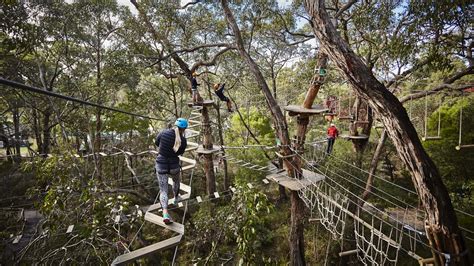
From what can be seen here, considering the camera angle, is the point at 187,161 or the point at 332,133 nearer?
the point at 187,161

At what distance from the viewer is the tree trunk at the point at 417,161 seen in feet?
5.57

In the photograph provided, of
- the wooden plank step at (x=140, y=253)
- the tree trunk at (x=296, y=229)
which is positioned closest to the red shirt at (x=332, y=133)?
the tree trunk at (x=296, y=229)

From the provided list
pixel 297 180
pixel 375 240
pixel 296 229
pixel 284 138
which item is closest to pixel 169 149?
pixel 297 180

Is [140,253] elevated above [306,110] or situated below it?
below

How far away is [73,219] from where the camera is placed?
3.43 m

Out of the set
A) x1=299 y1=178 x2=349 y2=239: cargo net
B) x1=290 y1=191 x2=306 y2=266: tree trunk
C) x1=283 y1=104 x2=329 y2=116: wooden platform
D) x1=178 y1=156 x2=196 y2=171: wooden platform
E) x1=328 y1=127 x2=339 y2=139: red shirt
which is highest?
x1=283 y1=104 x2=329 y2=116: wooden platform

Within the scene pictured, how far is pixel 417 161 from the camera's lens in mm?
1723

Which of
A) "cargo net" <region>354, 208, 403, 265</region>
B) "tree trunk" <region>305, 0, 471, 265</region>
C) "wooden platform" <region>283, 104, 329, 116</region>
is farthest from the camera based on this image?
"wooden platform" <region>283, 104, 329, 116</region>

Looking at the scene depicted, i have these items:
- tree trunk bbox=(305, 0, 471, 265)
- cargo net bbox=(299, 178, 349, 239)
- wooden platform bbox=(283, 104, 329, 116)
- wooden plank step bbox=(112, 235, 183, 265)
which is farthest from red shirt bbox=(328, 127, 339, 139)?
wooden plank step bbox=(112, 235, 183, 265)

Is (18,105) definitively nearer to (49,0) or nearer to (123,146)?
(123,146)

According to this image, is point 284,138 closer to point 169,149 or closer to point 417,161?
point 169,149

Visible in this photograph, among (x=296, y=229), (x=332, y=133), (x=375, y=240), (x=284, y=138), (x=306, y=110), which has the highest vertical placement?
(x=306, y=110)

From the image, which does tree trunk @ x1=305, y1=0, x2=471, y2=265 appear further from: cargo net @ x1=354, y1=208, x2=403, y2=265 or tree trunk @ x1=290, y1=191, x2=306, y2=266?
tree trunk @ x1=290, y1=191, x2=306, y2=266

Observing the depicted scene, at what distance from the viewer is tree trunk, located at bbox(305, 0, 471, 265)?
1.70 m
